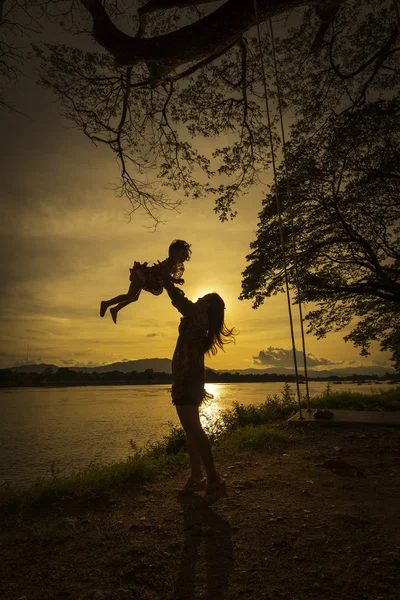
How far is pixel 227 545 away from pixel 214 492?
0.78m

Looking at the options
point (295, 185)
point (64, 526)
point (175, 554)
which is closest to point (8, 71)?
point (64, 526)

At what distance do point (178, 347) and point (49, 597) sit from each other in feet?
6.64

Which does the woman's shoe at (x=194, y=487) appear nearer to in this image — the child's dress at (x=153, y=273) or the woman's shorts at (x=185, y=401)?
the woman's shorts at (x=185, y=401)

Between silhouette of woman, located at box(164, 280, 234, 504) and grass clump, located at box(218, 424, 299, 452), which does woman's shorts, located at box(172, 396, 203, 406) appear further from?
grass clump, located at box(218, 424, 299, 452)

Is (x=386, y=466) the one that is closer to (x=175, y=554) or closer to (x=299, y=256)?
(x=175, y=554)

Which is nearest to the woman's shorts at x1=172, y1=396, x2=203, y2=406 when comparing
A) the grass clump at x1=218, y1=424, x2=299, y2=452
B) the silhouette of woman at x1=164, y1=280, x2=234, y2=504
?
the silhouette of woman at x1=164, y1=280, x2=234, y2=504

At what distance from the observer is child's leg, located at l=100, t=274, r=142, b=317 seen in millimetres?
3498

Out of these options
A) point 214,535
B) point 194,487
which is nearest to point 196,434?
point 194,487

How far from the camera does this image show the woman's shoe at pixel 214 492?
3148 millimetres

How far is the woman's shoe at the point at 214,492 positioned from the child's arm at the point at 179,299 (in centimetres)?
162

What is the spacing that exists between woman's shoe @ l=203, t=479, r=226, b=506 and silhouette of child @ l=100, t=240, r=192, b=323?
1834mm

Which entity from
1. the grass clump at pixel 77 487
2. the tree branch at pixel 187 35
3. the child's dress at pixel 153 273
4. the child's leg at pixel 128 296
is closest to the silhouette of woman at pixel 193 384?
the child's dress at pixel 153 273

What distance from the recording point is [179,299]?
3.33 metres

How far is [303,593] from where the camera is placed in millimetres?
1867
